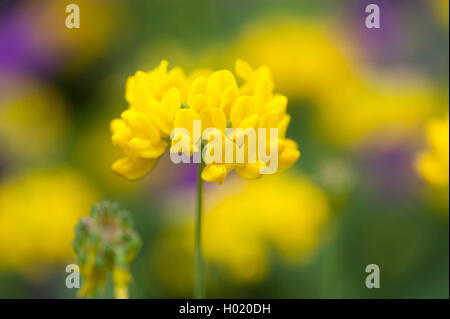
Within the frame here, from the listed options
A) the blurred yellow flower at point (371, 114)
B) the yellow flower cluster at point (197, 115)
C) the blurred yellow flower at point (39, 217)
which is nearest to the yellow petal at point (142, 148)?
the yellow flower cluster at point (197, 115)

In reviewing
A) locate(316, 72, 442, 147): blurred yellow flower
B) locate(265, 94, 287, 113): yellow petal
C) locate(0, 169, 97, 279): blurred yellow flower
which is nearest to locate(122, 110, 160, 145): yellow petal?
locate(265, 94, 287, 113): yellow petal

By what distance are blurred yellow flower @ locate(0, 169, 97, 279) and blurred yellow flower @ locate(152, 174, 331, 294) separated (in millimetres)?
153

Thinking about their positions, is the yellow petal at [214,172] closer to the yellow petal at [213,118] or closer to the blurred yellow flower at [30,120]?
the yellow petal at [213,118]

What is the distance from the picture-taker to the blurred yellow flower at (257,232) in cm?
103

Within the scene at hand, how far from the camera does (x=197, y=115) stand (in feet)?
2.19

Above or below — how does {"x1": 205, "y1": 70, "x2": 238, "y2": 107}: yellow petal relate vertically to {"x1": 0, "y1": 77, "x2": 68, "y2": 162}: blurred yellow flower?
below

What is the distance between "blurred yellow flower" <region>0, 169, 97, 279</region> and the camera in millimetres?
1070

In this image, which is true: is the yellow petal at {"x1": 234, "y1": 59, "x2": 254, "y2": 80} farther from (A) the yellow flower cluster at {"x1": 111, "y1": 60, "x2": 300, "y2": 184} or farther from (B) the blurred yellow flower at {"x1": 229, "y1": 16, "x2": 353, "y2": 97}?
(B) the blurred yellow flower at {"x1": 229, "y1": 16, "x2": 353, "y2": 97}

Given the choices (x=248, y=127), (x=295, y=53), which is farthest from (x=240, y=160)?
(x=295, y=53)

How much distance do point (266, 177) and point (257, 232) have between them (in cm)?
15

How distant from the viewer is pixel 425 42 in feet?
5.39

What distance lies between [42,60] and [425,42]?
0.88 m

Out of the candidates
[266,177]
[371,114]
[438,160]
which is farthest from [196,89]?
[371,114]

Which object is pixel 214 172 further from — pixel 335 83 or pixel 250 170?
pixel 335 83
